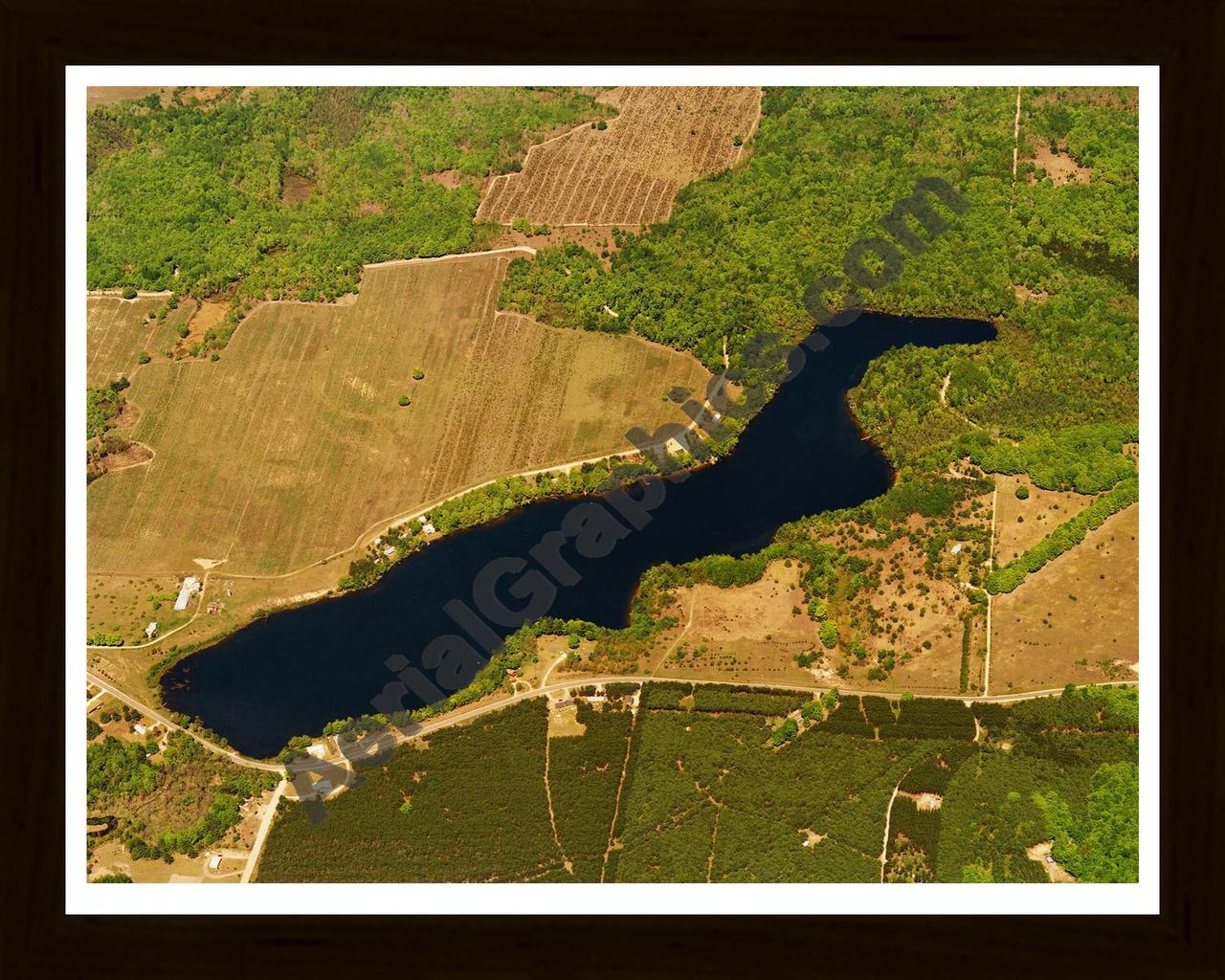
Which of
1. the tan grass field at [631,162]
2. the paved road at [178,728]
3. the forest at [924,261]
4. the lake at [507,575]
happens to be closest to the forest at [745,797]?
the paved road at [178,728]

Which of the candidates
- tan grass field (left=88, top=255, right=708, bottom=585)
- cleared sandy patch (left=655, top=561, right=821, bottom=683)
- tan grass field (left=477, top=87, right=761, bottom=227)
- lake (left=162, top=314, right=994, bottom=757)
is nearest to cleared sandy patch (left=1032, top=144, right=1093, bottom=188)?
lake (left=162, top=314, right=994, bottom=757)

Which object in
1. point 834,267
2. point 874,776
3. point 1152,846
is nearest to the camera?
point 1152,846

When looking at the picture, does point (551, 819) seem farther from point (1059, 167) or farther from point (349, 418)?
point (1059, 167)

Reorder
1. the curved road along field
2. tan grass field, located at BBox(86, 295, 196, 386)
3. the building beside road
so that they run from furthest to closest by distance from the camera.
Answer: tan grass field, located at BBox(86, 295, 196, 386), the building beside road, the curved road along field

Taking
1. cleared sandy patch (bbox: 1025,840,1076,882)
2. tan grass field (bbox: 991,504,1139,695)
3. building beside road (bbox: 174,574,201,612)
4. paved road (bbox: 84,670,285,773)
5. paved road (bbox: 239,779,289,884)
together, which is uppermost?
tan grass field (bbox: 991,504,1139,695)

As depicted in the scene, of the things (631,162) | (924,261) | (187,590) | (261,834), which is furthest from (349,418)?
(924,261)

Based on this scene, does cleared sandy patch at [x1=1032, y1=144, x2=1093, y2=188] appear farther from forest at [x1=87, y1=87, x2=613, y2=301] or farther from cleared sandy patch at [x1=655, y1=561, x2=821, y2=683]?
cleared sandy patch at [x1=655, y1=561, x2=821, y2=683]
